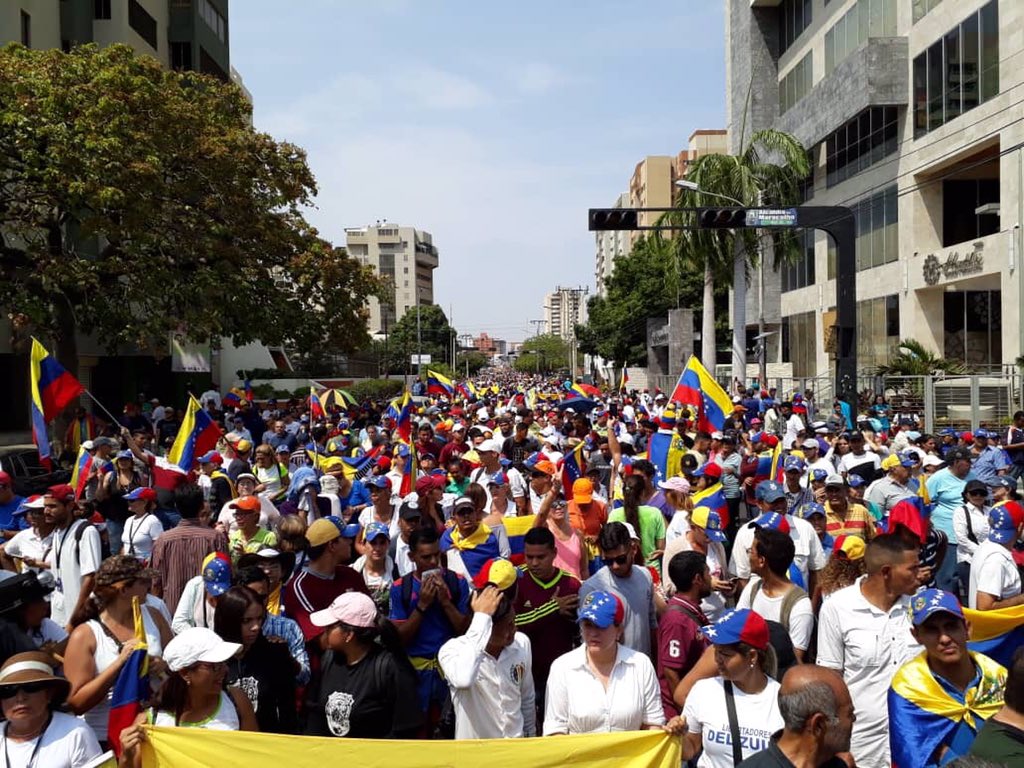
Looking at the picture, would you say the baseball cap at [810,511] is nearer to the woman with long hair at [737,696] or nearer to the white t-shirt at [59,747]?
the woman with long hair at [737,696]

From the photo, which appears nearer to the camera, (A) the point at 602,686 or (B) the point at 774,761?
(B) the point at 774,761

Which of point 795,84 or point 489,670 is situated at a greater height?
point 795,84

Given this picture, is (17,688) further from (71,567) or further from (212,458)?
(212,458)

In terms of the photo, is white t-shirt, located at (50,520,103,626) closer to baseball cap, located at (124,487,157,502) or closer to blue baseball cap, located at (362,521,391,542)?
baseball cap, located at (124,487,157,502)

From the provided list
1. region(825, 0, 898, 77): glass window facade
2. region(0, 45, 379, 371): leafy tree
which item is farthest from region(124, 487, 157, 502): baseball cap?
region(825, 0, 898, 77): glass window facade

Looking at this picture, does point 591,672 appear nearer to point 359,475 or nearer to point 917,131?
point 359,475

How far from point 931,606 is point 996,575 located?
2.29 m

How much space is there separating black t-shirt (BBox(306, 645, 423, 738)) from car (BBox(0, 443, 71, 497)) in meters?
7.36

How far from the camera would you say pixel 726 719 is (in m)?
3.76

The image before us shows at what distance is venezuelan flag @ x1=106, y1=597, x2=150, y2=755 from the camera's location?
434 cm

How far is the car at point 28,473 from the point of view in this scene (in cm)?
1266

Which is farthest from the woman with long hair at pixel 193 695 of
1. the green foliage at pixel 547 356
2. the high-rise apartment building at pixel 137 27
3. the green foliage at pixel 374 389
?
the green foliage at pixel 547 356

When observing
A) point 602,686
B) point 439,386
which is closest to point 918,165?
point 439,386

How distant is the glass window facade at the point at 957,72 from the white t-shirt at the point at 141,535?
88.8 ft
